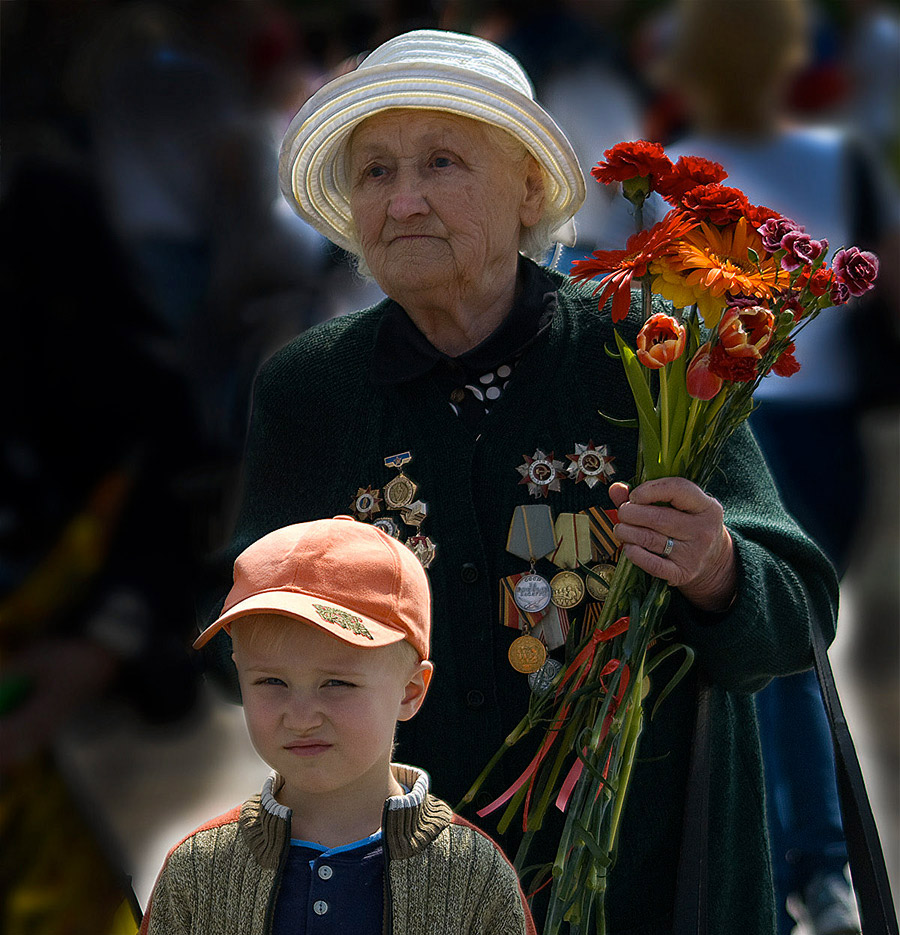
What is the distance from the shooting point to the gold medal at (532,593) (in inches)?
91.2

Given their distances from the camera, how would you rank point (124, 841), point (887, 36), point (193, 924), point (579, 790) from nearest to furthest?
point (193, 924), point (579, 790), point (124, 841), point (887, 36)

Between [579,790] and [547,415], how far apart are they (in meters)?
0.62

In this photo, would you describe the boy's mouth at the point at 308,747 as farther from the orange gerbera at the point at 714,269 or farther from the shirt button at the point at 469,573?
the orange gerbera at the point at 714,269

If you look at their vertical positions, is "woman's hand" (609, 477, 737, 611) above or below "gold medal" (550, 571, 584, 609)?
above

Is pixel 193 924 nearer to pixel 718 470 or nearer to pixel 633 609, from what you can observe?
pixel 633 609

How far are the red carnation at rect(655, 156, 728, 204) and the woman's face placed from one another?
0.39 m

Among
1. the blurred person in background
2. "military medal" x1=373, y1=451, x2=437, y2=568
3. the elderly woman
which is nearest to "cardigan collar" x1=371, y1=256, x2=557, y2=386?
the elderly woman

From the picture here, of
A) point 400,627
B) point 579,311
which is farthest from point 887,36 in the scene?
point 400,627

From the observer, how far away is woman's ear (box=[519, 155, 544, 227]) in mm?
2514

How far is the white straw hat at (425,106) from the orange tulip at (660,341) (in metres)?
0.54

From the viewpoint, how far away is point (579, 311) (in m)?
2.50

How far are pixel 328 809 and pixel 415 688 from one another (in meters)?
0.19

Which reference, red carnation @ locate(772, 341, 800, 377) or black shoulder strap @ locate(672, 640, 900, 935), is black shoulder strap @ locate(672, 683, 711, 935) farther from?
red carnation @ locate(772, 341, 800, 377)

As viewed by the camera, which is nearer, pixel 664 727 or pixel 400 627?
pixel 400 627
